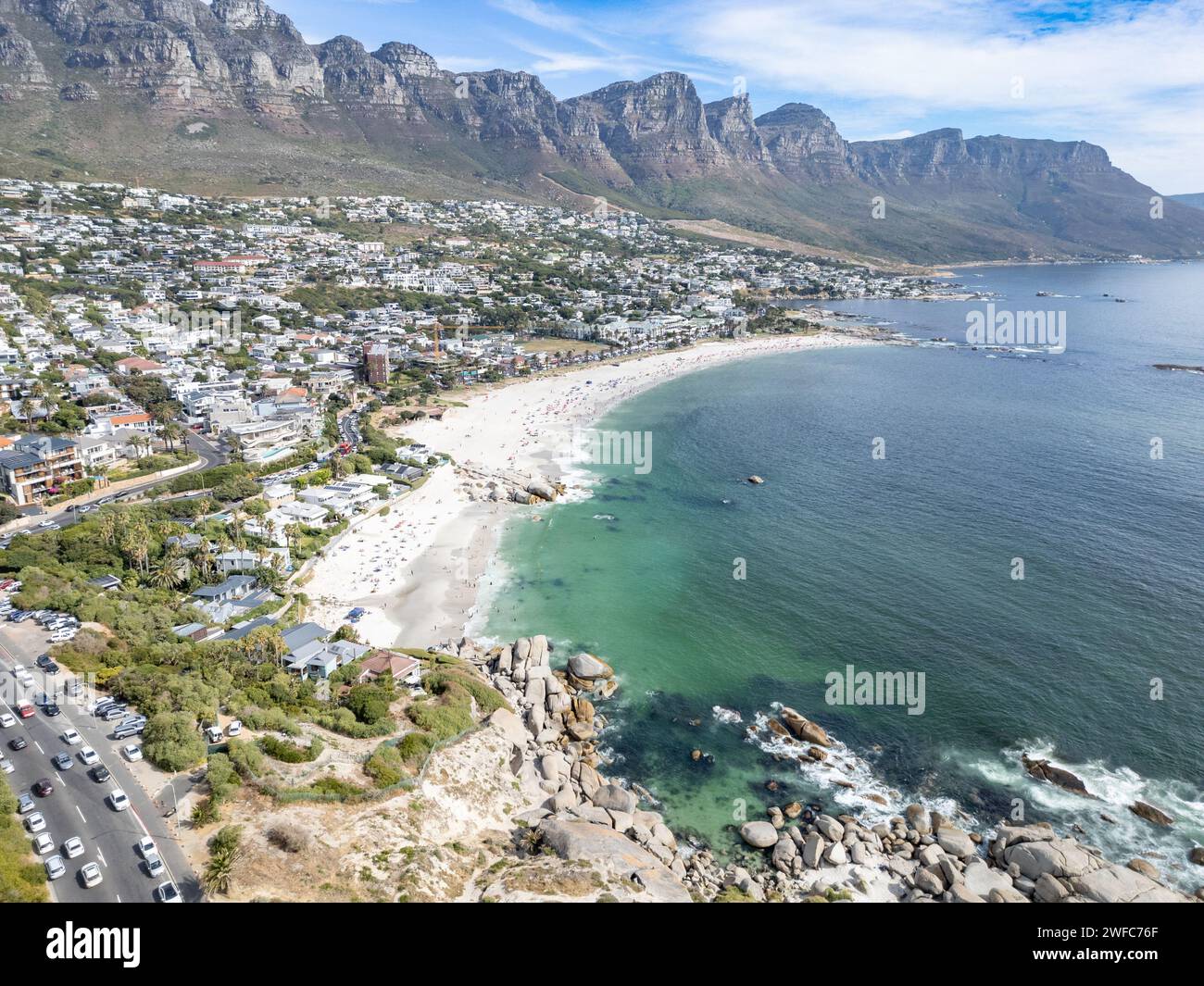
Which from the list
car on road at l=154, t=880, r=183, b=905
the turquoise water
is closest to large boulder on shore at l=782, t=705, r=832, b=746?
the turquoise water

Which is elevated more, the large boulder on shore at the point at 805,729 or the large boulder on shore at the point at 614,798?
the large boulder on shore at the point at 805,729

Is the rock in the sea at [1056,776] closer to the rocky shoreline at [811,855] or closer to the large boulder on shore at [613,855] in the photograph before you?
the rocky shoreline at [811,855]

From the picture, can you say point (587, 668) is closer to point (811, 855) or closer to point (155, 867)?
point (811, 855)

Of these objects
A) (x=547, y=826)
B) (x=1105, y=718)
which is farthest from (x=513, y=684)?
(x=1105, y=718)

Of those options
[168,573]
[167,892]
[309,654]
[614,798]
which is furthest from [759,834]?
[168,573]

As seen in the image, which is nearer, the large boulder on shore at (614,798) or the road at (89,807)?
the road at (89,807)

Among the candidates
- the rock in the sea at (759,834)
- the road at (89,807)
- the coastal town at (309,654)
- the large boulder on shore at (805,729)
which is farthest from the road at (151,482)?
the large boulder on shore at (805,729)

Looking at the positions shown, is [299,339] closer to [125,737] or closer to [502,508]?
[502,508]
